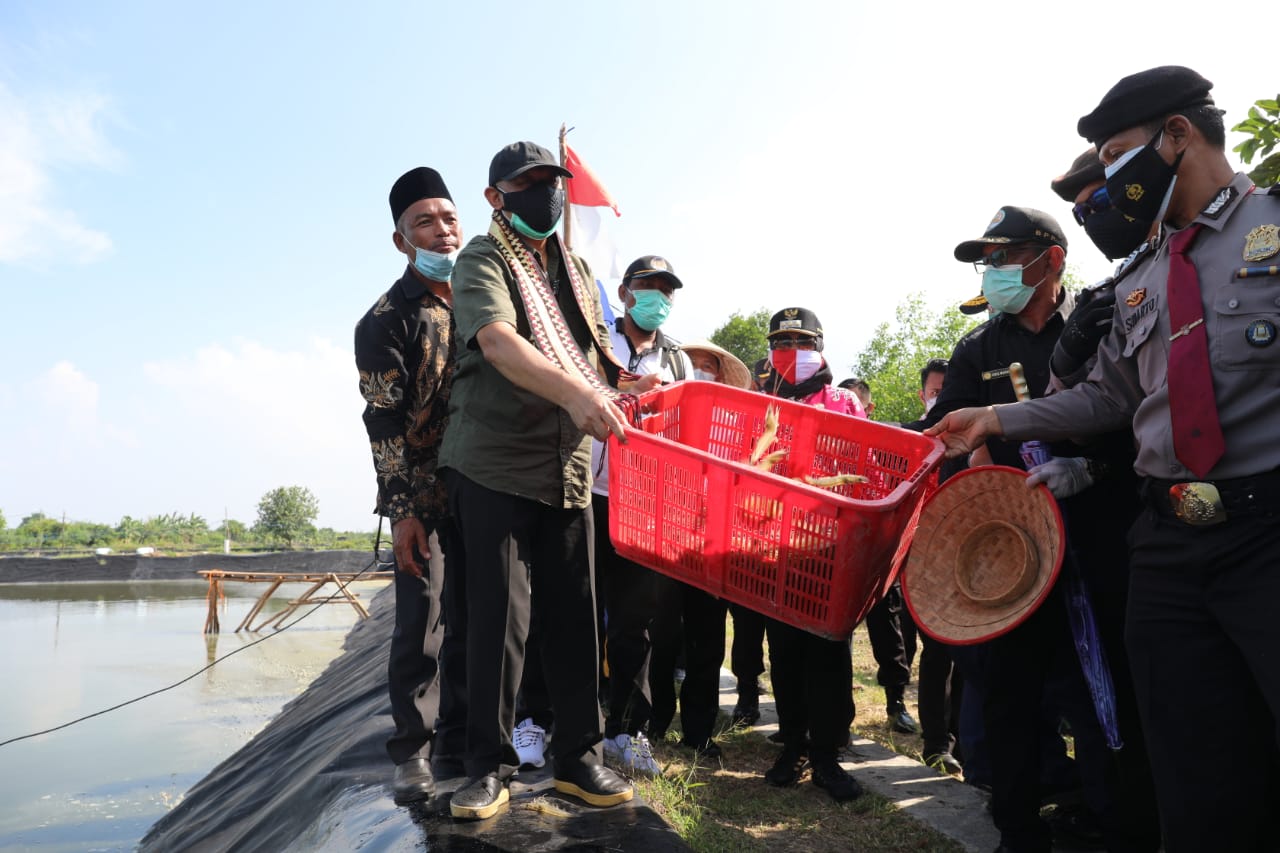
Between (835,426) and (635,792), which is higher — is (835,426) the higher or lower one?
the higher one

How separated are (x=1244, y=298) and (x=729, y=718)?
4.06m

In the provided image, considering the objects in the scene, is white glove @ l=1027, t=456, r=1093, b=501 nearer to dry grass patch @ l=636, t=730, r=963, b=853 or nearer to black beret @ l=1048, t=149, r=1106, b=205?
black beret @ l=1048, t=149, r=1106, b=205

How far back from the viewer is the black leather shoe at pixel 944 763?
168 inches

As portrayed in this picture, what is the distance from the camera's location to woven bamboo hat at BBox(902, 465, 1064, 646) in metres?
2.64

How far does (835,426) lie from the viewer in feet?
10.5

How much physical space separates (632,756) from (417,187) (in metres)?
2.69

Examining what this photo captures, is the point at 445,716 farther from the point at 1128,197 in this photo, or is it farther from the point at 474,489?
the point at 1128,197

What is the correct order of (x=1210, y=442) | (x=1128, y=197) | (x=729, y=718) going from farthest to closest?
(x=729, y=718)
(x=1128, y=197)
(x=1210, y=442)

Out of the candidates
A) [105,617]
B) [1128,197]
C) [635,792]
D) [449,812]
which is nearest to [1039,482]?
[1128,197]

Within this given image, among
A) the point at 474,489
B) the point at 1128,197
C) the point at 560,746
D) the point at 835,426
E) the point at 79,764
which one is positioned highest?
the point at 1128,197

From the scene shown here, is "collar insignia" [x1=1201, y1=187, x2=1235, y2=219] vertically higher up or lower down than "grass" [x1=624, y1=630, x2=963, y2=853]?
higher up

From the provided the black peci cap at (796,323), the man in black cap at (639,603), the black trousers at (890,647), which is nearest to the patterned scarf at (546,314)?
the man in black cap at (639,603)

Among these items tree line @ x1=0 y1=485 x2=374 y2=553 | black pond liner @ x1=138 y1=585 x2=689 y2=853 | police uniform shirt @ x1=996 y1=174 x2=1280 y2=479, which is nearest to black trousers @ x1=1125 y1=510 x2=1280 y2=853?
police uniform shirt @ x1=996 y1=174 x2=1280 y2=479

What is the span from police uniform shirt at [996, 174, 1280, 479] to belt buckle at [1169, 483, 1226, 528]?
30 mm
